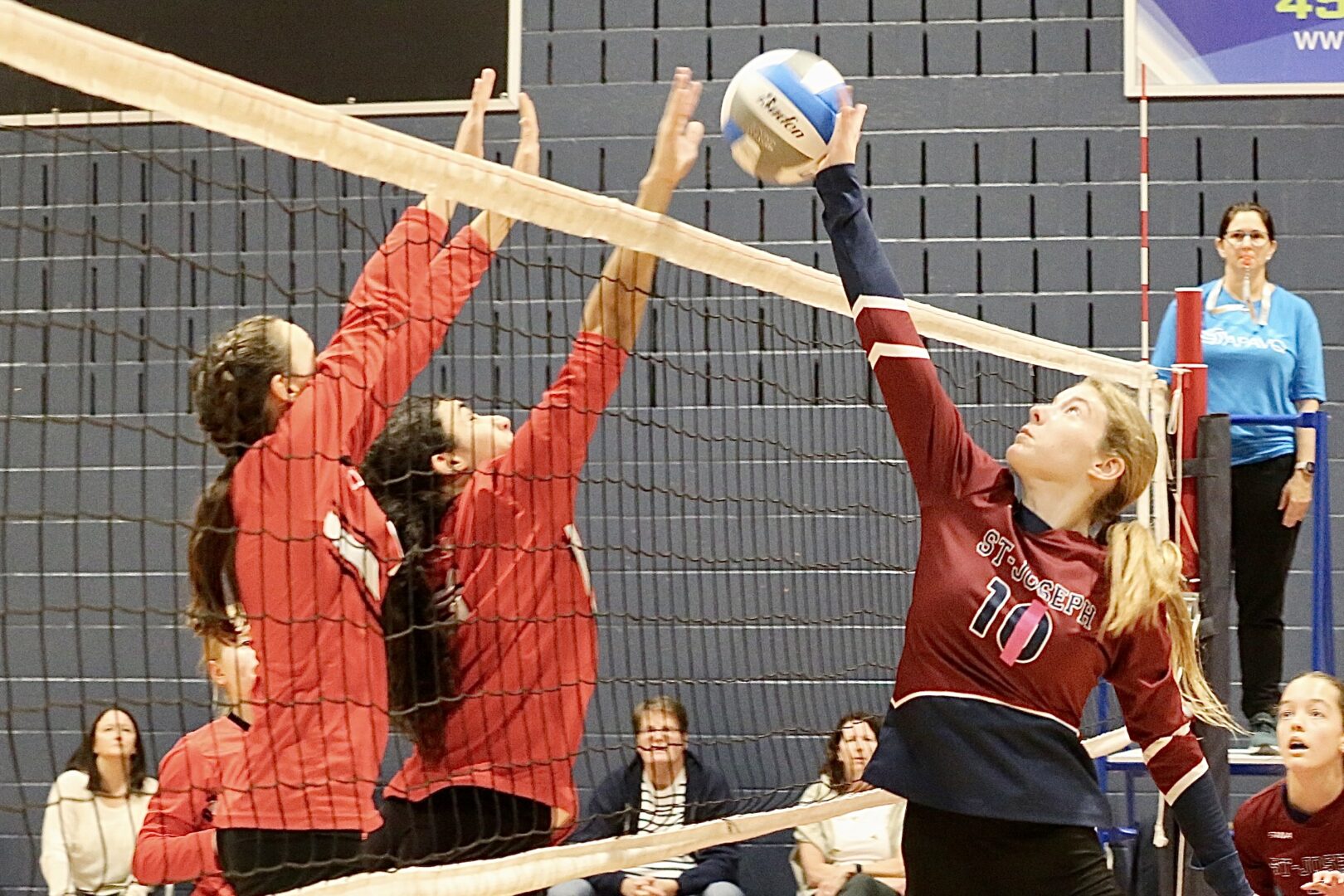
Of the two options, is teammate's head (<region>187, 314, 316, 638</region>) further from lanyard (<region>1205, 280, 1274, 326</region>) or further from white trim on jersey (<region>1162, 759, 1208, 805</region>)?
lanyard (<region>1205, 280, 1274, 326</region>)

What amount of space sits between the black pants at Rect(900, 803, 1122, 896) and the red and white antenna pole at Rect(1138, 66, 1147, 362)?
3.73m

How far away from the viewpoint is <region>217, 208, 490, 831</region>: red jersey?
2.54 meters

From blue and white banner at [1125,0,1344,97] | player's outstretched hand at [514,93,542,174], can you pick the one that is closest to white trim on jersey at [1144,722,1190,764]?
player's outstretched hand at [514,93,542,174]

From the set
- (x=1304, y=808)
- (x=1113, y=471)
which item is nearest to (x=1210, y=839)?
(x=1113, y=471)

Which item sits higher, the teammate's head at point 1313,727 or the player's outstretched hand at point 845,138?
the player's outstretched hand at point 845,138

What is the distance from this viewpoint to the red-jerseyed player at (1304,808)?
5035mm

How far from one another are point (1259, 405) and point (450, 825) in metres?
4.33

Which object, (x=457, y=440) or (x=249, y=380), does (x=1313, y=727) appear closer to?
(x=457, y=440)

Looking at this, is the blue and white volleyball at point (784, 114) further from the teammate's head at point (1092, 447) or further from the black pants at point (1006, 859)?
the black pants at point (1006, 859)

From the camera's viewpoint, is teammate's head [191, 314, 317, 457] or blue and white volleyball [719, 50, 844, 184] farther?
blue and white volleyball [719, 50, 844, 184]

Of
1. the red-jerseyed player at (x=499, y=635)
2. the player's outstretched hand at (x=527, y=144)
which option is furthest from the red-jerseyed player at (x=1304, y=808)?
the player's outstretched hand at (x=527, y=144)

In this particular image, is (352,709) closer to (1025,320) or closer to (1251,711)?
(1251,711)

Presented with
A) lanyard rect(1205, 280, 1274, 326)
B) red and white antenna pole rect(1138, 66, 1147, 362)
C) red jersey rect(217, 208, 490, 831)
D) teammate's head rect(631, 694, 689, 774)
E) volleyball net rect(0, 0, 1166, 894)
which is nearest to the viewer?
red jersey rect(217, 208, 490, 831)

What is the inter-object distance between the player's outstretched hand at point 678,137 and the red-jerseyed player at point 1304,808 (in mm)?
3002
